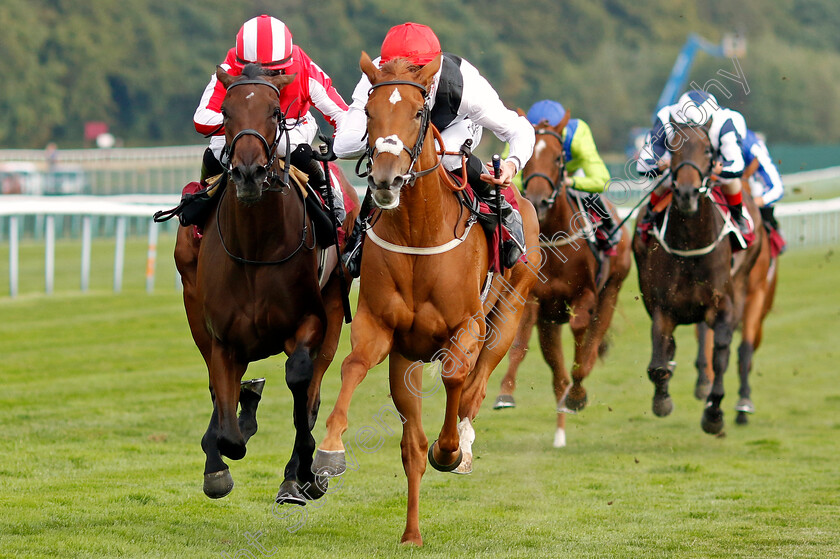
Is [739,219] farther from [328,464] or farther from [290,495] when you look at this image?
[328,464]

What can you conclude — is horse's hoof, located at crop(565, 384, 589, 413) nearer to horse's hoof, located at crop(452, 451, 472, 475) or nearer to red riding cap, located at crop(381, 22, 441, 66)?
horse's hoof, located at crop(452, 451, 472, 475)

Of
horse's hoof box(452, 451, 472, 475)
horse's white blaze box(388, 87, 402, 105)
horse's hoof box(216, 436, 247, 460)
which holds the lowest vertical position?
horse's hoof box(452, 451, 472, 475)

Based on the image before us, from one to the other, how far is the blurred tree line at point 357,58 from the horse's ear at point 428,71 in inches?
1198

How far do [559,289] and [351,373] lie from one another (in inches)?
146

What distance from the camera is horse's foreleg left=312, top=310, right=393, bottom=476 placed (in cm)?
479

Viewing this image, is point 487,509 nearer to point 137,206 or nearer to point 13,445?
point 13,445

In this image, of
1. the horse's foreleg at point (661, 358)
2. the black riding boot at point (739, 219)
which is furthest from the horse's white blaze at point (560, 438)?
the black riding boot at point (739, 219)

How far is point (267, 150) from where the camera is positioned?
504 centimetres

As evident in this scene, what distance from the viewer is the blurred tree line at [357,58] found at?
130 feet

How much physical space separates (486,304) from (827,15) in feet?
200

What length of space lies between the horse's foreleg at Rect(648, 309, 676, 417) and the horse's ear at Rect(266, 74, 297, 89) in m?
3.70

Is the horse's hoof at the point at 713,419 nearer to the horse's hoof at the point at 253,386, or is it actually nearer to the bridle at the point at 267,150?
the horse's hoof at the point at 253,386

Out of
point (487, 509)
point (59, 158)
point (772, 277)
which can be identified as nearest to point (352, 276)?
point (487, 509)

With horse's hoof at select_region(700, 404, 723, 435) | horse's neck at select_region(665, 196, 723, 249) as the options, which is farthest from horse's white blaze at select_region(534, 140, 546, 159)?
horse's hoof at select_region(700, 404, 723, 435)
